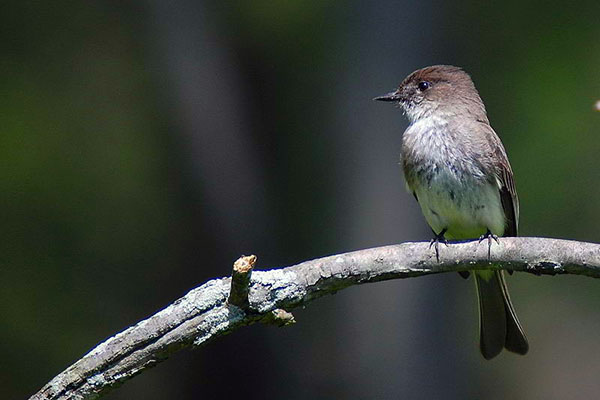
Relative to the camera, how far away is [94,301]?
8289mm

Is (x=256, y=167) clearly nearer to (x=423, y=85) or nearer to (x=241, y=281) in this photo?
(x=423, y=85)

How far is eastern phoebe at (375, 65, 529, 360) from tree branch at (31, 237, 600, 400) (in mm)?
1188

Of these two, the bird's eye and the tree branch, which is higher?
the bird's eye

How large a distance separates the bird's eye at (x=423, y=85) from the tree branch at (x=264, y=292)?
6.59 feet

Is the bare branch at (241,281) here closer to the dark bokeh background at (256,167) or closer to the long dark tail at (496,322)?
the long dark tail at (496,322)

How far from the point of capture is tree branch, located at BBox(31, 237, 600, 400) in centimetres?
305

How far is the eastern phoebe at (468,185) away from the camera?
4.71 m

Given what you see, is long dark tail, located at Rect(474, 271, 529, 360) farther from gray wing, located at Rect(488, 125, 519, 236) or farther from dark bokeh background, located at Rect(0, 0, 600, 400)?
dark bokeh background, located at Rect(0, 0, 600, 400)

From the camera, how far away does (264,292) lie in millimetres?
3156

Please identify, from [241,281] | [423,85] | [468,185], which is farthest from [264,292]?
[423,85]

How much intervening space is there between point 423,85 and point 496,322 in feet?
4.81

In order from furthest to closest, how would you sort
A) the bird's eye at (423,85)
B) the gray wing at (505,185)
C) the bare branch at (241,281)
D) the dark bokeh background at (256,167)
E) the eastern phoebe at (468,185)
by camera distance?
the dark bokeh background at (256,167) → the bird's eye at (423,85) → the gray wing at (505,185) → the eastern phoebe at (468,185) → the bare branch at (241,281)

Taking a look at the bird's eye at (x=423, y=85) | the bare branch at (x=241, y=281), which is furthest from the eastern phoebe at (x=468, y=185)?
the bare branch at (x=241, y=281)

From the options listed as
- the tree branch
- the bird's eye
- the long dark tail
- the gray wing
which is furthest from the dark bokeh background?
the tree branch
